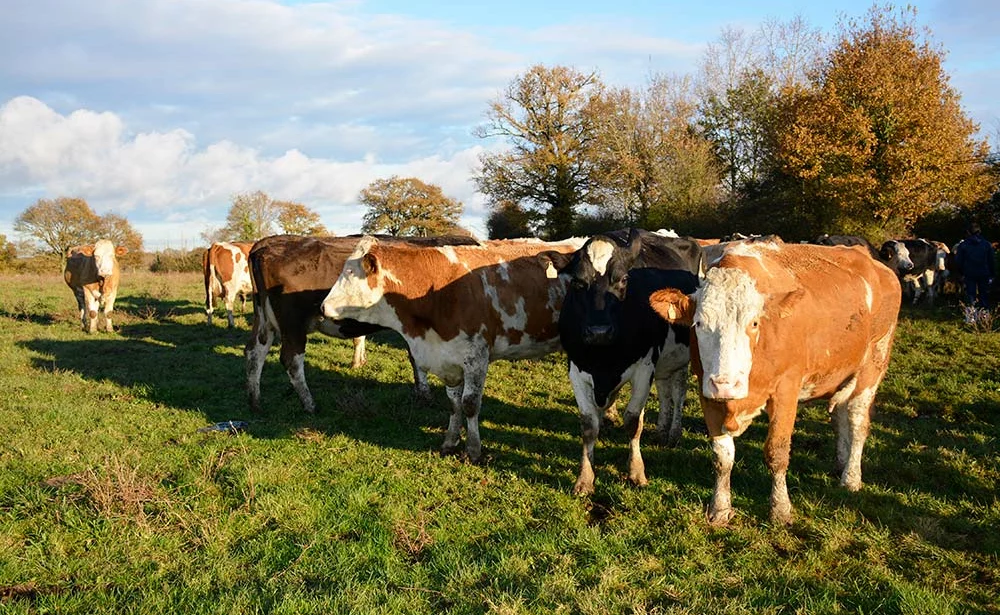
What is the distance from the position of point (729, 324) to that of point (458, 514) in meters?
2.68

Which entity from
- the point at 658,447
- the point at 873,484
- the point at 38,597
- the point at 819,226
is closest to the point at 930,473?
the point at 873,484

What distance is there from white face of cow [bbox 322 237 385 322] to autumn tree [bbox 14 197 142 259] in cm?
4294

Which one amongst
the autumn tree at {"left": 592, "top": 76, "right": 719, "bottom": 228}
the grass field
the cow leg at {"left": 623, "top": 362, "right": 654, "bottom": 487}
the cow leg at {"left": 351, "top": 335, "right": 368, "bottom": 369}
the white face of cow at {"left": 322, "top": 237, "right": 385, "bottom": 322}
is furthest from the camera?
the autumn tree at {"left": 592, "top": 76, "right": 719, "bottom": 228}

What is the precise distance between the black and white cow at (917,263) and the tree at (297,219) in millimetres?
40006

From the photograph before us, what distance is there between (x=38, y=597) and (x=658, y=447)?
5.59 meters

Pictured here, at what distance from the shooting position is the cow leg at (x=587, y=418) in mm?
5855

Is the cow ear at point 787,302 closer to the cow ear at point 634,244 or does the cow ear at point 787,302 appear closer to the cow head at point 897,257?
the cow ear at point 634,244

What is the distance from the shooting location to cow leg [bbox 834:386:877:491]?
5786mm

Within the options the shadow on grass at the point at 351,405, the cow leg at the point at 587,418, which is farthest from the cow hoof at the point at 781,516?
the cow leg at the point at 587,418

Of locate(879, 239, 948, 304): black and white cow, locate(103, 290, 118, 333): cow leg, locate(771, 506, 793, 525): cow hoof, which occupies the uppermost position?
locate(879, 239, 948, 304): black and white cow

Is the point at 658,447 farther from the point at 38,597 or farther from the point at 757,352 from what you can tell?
the point at 38,597

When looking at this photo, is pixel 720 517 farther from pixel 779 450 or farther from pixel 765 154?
pixel 765 154

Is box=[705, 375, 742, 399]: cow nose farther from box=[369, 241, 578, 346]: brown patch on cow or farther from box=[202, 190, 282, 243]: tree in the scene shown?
box=[202, 190, 282, 243]: tree

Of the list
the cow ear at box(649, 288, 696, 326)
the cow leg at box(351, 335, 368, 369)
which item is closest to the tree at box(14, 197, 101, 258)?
the cow leg at box(351, 335, 368, 369)
